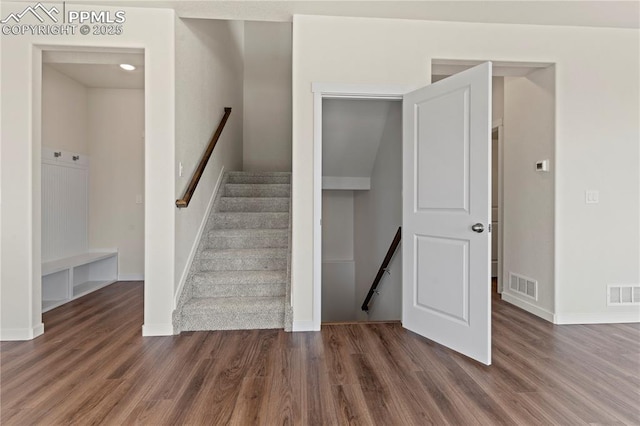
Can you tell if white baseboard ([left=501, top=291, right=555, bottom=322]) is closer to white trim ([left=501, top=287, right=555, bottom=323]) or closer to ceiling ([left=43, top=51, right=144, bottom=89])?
white trim ([left=501, top=287, right=555, bottom=323])

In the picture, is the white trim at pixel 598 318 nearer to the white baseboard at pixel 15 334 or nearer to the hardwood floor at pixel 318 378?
the hardwood floor at pixel 318 378

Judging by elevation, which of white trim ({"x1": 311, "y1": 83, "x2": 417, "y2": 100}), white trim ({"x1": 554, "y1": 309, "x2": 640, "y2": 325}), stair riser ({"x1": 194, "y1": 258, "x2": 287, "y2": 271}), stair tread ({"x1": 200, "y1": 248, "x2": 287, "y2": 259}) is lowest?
white trim ({"x1": 554, "y1": 309, "x2": 640, "y2": 325})

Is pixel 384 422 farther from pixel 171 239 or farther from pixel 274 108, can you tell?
pixel 274 108

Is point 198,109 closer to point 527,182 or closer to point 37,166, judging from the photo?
point 37,166

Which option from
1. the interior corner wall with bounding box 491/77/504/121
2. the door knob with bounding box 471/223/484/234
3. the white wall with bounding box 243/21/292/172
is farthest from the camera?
the white wall with bounding box 243/21/292/172

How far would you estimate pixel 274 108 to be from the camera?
5703 millimetres

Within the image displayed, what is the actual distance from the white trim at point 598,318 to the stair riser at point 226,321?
8.37 ft

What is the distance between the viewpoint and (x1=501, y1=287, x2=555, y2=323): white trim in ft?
10.3

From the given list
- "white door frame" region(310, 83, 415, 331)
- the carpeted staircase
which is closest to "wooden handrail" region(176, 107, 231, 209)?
the carpeted staircase

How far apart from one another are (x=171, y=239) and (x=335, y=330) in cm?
151

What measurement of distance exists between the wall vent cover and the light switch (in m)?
0.77

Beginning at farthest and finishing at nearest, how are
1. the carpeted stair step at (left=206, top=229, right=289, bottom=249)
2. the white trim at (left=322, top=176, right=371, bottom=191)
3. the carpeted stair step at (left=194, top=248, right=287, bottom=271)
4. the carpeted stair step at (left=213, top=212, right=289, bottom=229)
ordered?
the white trim at (left=322, top=176, right=371, bottom=191)
the carpeted stair step at (left=213, top=212, right=289, bottom=229)
the carpeted stair step at (left=206, top=229, right=289, bottom=249)
the carpeted stair step at (left=194, top=248, right=287, bottom=271)

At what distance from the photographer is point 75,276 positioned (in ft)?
14.0

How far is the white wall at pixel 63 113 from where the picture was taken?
3838mm
